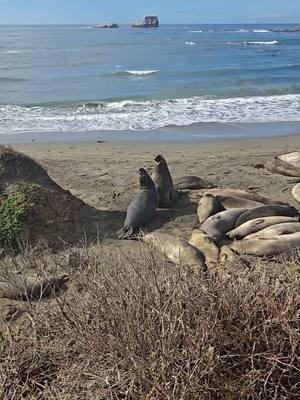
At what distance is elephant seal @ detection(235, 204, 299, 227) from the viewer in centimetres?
648

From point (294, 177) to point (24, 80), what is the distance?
20.1 metres

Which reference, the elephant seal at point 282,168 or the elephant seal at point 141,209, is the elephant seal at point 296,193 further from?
the elephant seal at point 141,209

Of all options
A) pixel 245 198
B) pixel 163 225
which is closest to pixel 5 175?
pixel 163 225

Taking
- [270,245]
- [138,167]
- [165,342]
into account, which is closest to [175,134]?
[138,167]

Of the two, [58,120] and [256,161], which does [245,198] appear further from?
[58,120]

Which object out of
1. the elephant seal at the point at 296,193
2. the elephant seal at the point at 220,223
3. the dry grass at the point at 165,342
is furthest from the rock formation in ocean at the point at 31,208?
the elephant seal at the point at 296,193

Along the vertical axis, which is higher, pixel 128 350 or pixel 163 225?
pixel 128 350

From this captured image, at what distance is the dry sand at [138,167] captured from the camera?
724 cm

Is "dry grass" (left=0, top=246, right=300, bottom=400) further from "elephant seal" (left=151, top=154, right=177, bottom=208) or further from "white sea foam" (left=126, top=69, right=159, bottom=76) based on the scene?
"white sea foam" (left=126, top=69, right=159, bottom=76)

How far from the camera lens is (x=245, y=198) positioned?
7.18 metres

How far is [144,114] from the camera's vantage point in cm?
1667

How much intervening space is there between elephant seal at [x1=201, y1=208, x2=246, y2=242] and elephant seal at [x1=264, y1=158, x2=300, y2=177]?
2597mm

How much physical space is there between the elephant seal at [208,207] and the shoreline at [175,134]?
5.99 m

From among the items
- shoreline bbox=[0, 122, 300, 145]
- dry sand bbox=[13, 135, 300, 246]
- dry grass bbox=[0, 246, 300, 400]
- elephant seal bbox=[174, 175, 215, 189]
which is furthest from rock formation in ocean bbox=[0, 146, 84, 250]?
shoreline bbox=[0, 122, 300, 145]
